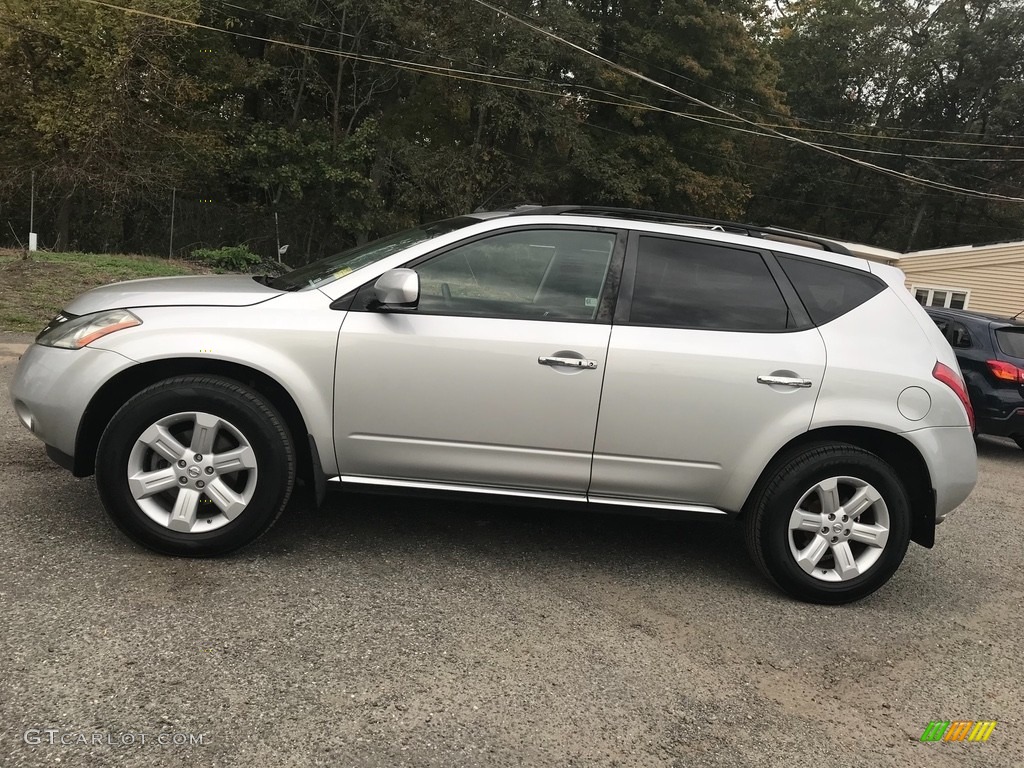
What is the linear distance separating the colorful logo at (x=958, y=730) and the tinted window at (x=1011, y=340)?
654cm

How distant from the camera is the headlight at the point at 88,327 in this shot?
3.39 m

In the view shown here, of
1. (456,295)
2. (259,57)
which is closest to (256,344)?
(456,295)

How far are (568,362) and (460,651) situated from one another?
1.32 metres

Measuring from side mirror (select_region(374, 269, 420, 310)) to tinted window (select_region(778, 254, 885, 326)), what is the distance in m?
1.84

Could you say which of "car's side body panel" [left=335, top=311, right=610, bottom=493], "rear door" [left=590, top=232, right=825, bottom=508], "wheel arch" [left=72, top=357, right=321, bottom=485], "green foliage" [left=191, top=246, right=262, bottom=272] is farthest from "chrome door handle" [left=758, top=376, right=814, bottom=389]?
"green foliage" [left=191, top=246, right=262, bottom=272]

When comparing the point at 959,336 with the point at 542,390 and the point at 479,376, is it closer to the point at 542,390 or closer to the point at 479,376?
the point at 542,390

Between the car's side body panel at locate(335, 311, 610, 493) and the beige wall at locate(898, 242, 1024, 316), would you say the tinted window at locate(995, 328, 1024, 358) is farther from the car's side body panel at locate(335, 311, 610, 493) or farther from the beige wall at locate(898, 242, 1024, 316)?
the beige wall at locate(898, 242, 1024, 316)

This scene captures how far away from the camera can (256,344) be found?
11.2 feet

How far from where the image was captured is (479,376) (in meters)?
3.48

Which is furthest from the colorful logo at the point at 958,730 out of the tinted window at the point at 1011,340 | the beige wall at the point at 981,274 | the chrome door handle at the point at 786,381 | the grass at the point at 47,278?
the beige wall at the point at 981,274

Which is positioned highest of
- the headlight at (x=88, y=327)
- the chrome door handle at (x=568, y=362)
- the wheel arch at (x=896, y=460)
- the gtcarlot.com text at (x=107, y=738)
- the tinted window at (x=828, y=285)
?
the tinted window at (x=828, y=285)

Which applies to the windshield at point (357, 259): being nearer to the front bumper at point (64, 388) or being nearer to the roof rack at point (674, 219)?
the roof rack at point (674, 219)

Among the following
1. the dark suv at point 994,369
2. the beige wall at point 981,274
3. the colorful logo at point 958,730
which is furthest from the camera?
the beige wall at point 981,274

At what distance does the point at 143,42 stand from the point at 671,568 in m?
22.2
